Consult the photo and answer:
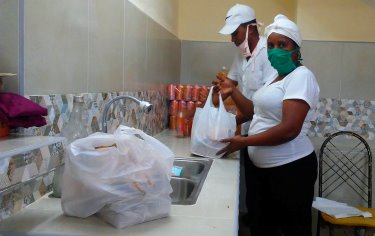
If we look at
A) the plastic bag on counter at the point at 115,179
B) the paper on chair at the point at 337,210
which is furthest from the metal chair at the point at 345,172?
the plastic bag on counter at the point at 115,179

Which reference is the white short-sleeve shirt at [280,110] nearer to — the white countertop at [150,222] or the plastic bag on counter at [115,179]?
the white countertop at [150,222]

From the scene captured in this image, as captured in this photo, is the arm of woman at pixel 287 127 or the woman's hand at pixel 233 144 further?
the woman's hand at pixel 233 144

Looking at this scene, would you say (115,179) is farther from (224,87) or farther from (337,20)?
(337,20)

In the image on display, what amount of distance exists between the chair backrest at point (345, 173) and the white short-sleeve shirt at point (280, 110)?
0.98 meters

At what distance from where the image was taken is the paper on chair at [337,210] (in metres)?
2.17

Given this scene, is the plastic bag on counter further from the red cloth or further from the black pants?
the black pants

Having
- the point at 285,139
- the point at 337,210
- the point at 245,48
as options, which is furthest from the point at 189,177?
the point at 337,210

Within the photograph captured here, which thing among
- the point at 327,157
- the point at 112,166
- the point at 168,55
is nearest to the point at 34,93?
the point at 112,166

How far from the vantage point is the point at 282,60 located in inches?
61.7

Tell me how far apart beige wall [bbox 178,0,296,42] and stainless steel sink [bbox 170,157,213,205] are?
63.9 inches

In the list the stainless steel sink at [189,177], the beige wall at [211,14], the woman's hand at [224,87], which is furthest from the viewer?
the beige wall at [211,14]

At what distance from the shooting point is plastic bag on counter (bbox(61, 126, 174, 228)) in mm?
762

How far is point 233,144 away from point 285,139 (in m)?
0.24

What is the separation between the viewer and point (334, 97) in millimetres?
2748
